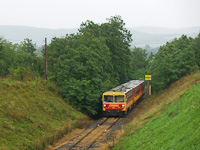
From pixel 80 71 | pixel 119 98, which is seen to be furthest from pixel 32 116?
pixel 119 98

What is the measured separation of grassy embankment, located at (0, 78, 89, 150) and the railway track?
1494 mm

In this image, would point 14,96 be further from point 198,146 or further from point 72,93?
point 198,146

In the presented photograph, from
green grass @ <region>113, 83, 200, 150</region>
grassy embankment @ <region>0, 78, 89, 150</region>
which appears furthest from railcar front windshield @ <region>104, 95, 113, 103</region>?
green grass @ <region>113, 83, 200, 150</region>

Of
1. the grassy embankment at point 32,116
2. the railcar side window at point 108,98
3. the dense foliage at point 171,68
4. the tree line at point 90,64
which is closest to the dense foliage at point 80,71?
the tree line at point 90,64

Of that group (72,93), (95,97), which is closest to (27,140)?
(72,93)

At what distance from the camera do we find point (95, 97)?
2905 cm

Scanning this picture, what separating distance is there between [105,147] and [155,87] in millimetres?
24792

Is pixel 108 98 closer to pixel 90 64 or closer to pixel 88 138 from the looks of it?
pixel 90 64

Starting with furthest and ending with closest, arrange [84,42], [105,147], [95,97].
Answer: [84,42]
[95,97]
[105,147]

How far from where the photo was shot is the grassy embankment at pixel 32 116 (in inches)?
662

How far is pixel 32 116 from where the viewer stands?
808 inches

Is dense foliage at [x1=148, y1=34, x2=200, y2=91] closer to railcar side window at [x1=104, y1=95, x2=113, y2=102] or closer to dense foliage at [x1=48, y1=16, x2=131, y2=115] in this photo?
dense foliage at [x1=48, y1=16, x2=131, y2=115]

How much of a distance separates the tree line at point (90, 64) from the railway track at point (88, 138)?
488cm

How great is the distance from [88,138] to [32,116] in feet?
16.7
